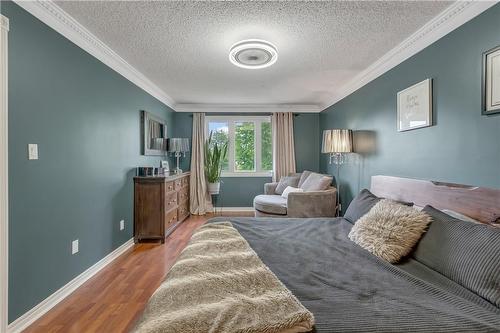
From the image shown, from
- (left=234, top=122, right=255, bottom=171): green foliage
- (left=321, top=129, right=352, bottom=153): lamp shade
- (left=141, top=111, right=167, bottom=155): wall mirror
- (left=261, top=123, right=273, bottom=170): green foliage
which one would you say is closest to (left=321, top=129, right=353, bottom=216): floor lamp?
(left=321, top=129, right=352, bottom=153): lamp shade

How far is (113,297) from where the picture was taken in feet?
7.02

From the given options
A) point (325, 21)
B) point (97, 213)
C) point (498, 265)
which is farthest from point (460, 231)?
point (97, 213)

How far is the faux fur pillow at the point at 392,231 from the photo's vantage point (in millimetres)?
1536

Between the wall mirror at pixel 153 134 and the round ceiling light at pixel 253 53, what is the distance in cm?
189

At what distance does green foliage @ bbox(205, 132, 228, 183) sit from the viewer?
5367 mm

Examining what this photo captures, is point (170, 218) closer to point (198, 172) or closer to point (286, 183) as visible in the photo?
point (198, 172)

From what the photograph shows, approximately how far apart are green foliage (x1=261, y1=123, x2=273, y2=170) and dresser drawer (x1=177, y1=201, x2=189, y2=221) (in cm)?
189

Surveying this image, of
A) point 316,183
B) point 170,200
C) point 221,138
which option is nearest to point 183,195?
point 170,200

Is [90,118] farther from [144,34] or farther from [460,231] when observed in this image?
[460,231]

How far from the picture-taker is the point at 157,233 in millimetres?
3557

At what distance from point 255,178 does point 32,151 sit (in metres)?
4.23

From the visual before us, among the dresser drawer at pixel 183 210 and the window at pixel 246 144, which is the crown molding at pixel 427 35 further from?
the dresser drawer at pixel 183 210

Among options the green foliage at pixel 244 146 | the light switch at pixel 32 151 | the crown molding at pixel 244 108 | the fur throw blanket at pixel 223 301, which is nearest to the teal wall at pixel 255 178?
the crown molding at pixel 244 108

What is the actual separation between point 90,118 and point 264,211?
2.73 meters
